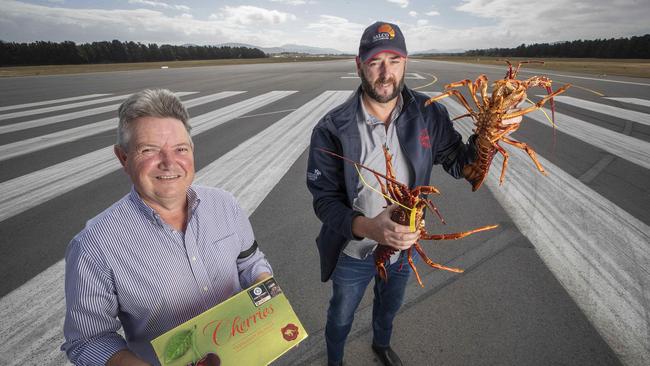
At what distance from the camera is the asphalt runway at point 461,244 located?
2.24 m

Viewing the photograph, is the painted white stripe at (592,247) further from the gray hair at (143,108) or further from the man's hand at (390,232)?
the gray hair at (143,108)

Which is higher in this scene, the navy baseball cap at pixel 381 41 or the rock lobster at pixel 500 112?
the navy baseball cap at pixel 381 41

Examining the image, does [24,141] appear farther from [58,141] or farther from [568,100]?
[568,100]

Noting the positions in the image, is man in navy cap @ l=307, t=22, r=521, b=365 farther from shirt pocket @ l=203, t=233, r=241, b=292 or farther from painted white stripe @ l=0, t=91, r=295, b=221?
painted white stripe @ l=0, t=91, r=295, b=221

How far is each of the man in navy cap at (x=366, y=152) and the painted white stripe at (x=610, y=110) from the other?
996 centimetres

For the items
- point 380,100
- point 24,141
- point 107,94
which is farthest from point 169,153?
point 107,94

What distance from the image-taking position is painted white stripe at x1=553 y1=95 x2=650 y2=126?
823cm

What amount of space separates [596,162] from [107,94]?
1838 centimetres

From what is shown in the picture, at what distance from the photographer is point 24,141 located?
7.01 metres

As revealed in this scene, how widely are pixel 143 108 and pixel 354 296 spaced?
169 centimetres

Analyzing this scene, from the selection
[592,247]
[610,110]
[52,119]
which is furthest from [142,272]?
[610,110]

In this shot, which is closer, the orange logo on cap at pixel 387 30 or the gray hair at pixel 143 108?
the gray hair at pixel 143 108

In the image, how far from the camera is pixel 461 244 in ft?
11.1

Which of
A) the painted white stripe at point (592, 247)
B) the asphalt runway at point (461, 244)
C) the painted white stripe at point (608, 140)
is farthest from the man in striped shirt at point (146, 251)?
the painted white stripe at point (608, 140)
